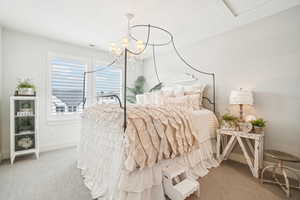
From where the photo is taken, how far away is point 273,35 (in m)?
2.42

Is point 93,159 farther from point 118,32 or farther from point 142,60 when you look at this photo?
point 142,60

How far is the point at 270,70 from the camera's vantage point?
243 cm

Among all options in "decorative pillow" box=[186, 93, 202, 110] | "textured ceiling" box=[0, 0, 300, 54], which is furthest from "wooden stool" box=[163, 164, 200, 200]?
"textured ceiling" box=[0, 0, 300, 54]

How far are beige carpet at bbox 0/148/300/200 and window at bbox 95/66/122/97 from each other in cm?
224

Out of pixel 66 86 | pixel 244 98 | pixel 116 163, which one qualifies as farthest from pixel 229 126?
pixel 66 86

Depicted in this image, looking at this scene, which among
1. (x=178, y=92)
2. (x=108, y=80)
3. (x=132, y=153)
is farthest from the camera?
(x=108, y=80)

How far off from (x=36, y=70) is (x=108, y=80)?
176 centimetres

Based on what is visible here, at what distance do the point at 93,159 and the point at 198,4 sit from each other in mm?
2827

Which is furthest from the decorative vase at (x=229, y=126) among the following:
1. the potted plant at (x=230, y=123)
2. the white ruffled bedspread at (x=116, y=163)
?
the white ruffled bedspread at (x=116, y=163)

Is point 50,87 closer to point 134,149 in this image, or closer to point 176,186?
point 134,149

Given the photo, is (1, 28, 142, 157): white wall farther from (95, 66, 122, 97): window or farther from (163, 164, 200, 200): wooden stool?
(163, 164, 200, 200): wooden stool

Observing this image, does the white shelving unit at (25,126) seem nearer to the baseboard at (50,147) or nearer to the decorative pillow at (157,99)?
the baseboard at (50,147)

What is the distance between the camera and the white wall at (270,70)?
2.22 metres

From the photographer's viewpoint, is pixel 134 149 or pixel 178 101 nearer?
pixel 134 149
